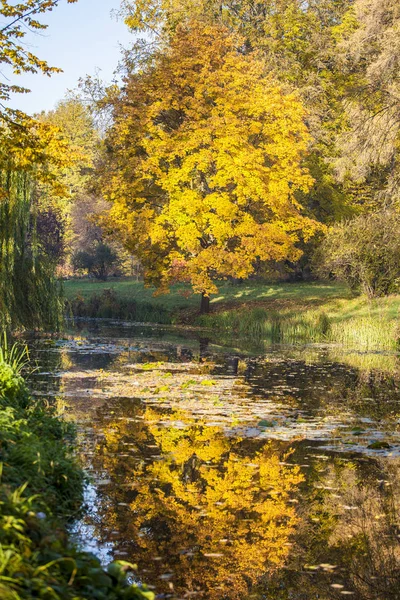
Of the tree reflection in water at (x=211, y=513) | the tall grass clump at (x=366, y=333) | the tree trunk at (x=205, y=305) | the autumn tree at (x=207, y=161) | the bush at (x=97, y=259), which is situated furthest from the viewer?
the bush at (x=97, y=259)

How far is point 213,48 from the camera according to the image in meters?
30.3

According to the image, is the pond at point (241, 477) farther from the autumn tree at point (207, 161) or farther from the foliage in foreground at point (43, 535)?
the autumn tree at point (207, 161)

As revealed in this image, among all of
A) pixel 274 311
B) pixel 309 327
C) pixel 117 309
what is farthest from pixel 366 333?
pixel 117 309

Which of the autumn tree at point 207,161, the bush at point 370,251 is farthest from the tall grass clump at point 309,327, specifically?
the bush at point 370,251

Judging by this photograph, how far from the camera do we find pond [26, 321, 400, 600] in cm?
579

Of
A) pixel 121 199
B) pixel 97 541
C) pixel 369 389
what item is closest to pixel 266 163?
pixel 121 199

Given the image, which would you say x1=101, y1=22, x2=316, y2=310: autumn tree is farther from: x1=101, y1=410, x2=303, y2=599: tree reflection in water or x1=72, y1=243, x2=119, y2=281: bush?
x1=72, y1=243, x2=119, y2=281: bush

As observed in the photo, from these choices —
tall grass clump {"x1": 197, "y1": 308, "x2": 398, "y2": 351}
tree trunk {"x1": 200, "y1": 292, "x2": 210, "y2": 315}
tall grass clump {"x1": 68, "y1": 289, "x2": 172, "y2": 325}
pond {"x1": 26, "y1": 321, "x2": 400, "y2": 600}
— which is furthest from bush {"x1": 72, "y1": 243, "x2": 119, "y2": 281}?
pond {"x1": 26, "y1": 321, "x2": 400, "y2": 600}

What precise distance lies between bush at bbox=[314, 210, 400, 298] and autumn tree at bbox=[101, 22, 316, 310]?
1.61 meters

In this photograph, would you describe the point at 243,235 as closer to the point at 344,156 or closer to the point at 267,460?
the point at 344,156

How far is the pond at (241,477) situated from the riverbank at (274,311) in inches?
329

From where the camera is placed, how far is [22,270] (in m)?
20.6

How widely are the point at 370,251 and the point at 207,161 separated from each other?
673cm

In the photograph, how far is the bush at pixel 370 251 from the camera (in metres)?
27.8
